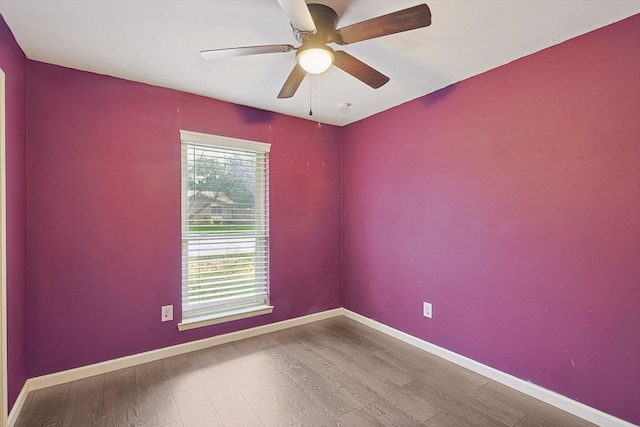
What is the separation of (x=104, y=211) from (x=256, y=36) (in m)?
1.76

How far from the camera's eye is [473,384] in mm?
2172

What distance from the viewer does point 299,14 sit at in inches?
50.3

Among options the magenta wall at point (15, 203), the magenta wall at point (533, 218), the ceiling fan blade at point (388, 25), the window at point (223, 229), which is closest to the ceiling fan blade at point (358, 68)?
the ceiling fan blade at point (388, 25)

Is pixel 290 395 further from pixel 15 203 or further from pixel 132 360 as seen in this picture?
pixel 15 203

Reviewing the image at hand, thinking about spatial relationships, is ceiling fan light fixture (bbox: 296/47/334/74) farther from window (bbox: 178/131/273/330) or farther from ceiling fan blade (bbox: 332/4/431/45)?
window (bbox: 178/131/273/330)

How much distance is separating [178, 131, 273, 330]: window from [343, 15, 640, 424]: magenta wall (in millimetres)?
1367

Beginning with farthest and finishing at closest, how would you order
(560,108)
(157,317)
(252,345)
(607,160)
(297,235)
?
(297,235), (252,345), (157,317), (560,108), (607,160)

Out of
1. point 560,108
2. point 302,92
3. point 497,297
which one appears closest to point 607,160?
point 560,108

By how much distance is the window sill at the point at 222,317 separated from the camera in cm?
266

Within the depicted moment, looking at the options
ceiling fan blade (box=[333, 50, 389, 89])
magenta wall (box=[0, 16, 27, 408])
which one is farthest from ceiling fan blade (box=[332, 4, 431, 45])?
magenta wall (box=[0, 16, 27, 408])

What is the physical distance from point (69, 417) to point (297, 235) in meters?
2.23

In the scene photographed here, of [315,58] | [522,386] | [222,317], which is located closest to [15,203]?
[222,317]

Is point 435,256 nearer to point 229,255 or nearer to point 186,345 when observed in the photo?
point 229,255

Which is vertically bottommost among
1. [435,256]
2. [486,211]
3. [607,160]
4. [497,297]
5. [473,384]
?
[473,384]
